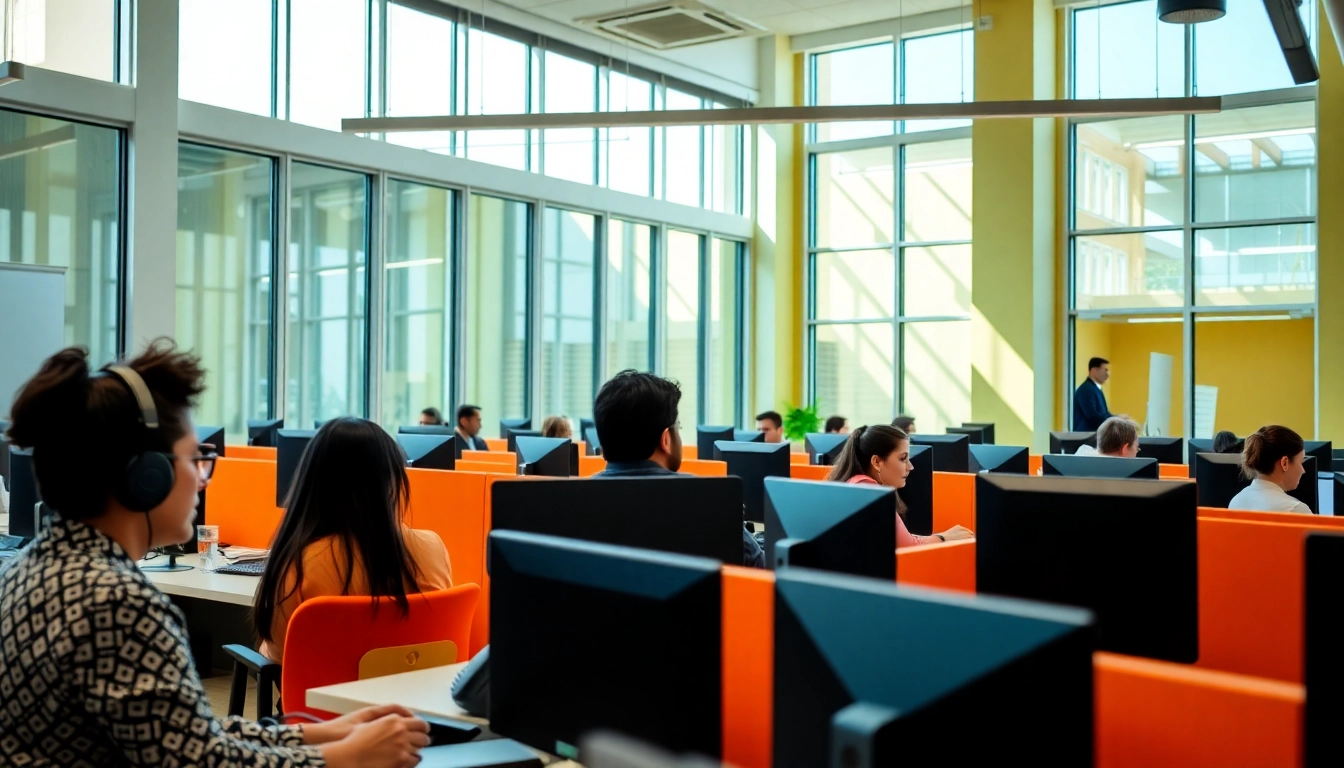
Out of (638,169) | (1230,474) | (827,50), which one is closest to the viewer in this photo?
(1230,474)

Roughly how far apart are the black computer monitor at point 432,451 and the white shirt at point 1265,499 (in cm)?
322

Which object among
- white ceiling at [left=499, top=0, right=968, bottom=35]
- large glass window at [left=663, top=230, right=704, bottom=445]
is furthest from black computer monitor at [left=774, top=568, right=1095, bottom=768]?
large glass window at [left=663, top=230, right=704, bottom=445]

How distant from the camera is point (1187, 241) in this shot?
37.9ft

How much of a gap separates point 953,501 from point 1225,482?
45.1 inches

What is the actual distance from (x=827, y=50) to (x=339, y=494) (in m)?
12.0

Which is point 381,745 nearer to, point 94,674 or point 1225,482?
point 94,674

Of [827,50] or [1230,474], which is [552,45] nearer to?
[827,50]

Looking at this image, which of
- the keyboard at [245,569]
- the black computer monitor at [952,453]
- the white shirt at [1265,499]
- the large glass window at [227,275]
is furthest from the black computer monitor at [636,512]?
the large glass window at [227,275]

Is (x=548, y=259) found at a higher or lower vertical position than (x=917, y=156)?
lower

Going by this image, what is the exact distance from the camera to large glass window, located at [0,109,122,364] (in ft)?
25.9

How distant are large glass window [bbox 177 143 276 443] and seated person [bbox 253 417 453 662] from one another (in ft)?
21.2

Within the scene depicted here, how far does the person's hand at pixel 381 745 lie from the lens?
177cm

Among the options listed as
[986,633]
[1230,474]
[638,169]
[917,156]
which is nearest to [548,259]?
[638,169]

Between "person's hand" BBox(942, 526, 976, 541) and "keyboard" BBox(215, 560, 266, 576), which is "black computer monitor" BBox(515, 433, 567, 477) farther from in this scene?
"person's hand" BBox(942, 526, 976, 541)
